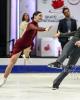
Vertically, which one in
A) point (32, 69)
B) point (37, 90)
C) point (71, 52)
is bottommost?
point (32, 69)

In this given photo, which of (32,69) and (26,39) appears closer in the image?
(26,39)

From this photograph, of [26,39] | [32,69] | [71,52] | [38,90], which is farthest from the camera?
[32,69]

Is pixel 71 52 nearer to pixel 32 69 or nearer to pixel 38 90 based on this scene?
pixel 38 90

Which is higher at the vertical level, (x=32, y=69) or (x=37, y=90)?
(x=37, y=90)

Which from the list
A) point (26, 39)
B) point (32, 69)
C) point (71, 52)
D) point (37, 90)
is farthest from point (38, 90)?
point (32, 69)

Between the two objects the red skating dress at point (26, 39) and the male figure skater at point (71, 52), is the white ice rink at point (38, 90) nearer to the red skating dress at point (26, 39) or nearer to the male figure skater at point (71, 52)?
the male figure skater at point (71, 52)

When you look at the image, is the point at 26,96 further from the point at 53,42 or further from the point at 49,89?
the point at 53,42

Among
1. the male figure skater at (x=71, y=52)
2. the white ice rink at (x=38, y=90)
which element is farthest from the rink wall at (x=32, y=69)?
the male figure skater at (x=71, y=52)

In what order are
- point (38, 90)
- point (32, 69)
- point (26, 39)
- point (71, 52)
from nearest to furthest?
point (71, 52)
point (38, 90)
point (26, 39)
point (32, 69)

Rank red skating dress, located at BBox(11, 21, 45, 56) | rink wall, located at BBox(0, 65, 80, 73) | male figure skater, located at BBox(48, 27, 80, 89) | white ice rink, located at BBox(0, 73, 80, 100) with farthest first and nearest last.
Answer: rink wall, located at BBox(0, 65, 80, 73) < red skating dress, located at BBox(11, 21, 45, 56) < male figure skater, located at BBox(48, 27, 80, 89) < white ice rink, located at BBox(0, 73, 80, 100)

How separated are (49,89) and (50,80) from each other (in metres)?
1.61

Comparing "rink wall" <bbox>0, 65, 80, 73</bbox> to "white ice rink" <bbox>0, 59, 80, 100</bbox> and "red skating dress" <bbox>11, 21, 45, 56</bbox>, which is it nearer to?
"white ice rink" <bbox>0, 59, 80, 100</bbox>

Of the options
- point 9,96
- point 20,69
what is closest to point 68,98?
point 9,96

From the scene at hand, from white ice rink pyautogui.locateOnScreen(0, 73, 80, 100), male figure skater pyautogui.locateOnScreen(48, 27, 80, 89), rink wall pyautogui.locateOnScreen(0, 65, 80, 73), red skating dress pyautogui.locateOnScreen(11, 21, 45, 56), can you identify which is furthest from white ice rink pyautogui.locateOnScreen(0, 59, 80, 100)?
rink wall pyautogui.locateOnScreen(0, 65, 80, 73)
